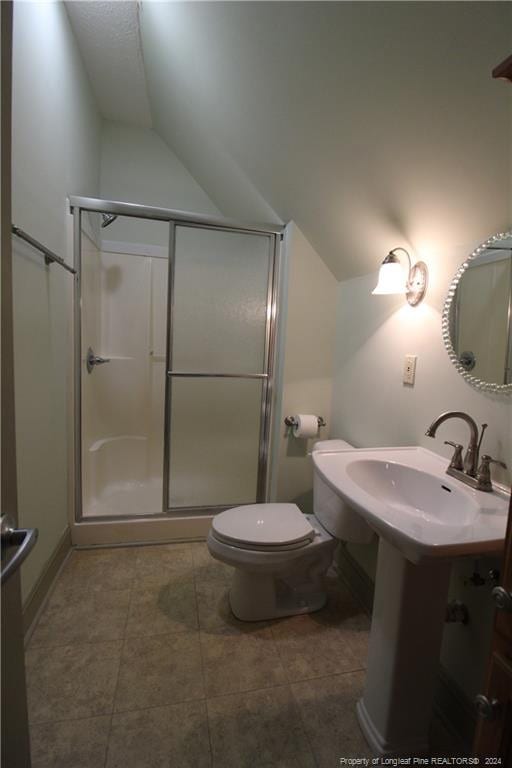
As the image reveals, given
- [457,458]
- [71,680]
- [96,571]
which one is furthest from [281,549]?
[96,571]

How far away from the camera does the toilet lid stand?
4.76ft

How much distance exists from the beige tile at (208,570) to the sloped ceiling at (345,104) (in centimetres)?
180

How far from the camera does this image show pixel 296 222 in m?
1.96

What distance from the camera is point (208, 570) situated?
191 cm

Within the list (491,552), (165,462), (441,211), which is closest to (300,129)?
(441,211)

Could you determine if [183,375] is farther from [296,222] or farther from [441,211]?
[441,211]

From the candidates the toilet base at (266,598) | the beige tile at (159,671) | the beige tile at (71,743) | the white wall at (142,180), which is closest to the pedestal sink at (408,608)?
the toilet base at (266,598)

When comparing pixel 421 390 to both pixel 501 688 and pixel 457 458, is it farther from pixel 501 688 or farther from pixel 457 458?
pixel 501 688

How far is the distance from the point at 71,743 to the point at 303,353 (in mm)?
1880

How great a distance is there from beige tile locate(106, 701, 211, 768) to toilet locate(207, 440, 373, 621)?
0.45 metres

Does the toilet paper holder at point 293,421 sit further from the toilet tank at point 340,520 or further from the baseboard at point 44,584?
the baseboard at point 44,584

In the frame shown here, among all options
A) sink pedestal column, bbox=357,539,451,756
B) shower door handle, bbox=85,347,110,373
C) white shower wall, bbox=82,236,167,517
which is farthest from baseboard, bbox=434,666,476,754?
shower door handle, bbox=85,347,110,373

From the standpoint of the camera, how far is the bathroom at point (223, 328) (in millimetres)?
1031

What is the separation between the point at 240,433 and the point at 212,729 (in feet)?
4.58
